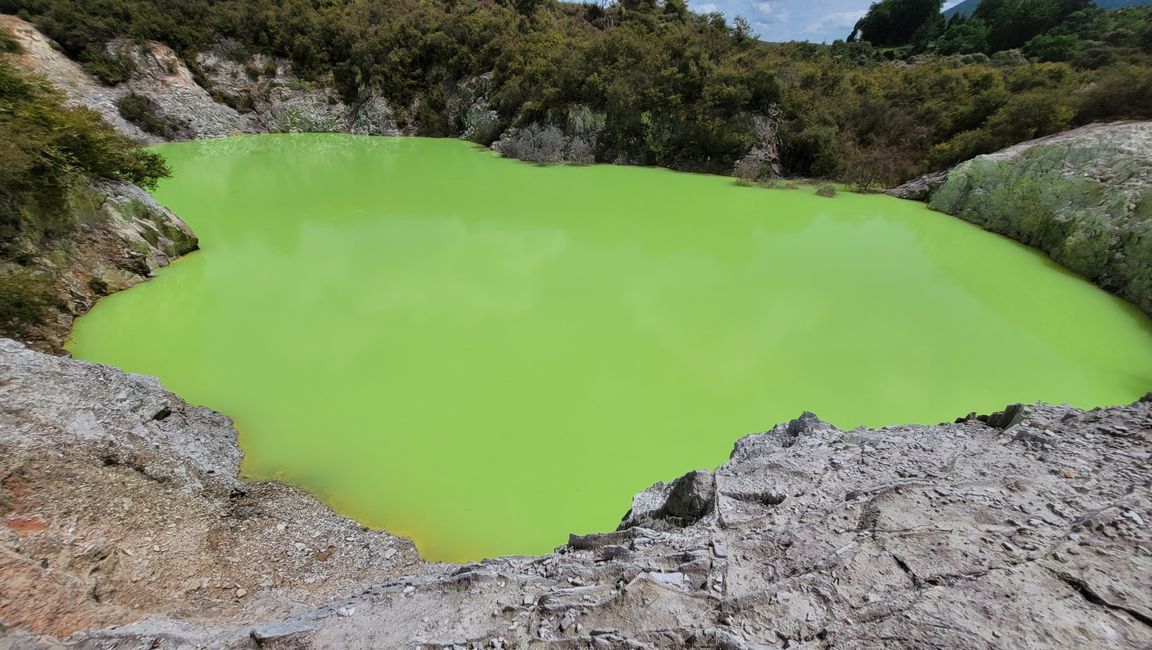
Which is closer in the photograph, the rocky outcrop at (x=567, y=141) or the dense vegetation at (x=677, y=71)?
the dense vegetation at (x=677, y=71)

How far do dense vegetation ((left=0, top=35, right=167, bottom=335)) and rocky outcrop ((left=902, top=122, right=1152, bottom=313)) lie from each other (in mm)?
11706

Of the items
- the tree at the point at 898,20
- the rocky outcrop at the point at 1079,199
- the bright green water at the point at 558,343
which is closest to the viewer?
the bright green water at the point at 558,343

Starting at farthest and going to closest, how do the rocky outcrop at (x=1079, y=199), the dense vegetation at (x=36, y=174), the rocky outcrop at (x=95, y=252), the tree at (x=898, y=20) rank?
the tree at (x=898, y=20)
the rocky outcrop at (x=1079, y=199)
the rocky outcrop at (x=95, y=252)
the dense vegetation at (x=36, y=174)

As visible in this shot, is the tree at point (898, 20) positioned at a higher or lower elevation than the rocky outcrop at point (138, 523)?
higher

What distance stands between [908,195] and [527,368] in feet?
35.4

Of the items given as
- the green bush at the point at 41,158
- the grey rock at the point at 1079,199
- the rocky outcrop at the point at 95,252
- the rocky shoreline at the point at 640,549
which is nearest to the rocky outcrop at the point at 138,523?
the rocky shoreline at the point at 640,549

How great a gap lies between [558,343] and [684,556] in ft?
10.00

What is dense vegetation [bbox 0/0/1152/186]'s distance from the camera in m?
11.3

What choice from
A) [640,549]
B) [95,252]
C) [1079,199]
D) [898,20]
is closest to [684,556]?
[640,549]

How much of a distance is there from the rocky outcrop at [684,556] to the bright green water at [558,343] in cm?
64

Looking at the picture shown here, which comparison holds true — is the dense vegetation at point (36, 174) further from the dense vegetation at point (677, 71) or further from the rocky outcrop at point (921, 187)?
the rocky outcrop at point (921, 187)

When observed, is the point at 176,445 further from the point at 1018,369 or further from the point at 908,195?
the point at 908,195

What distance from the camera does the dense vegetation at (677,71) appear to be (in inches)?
446

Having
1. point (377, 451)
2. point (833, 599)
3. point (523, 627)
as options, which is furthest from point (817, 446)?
point (377, 451)
